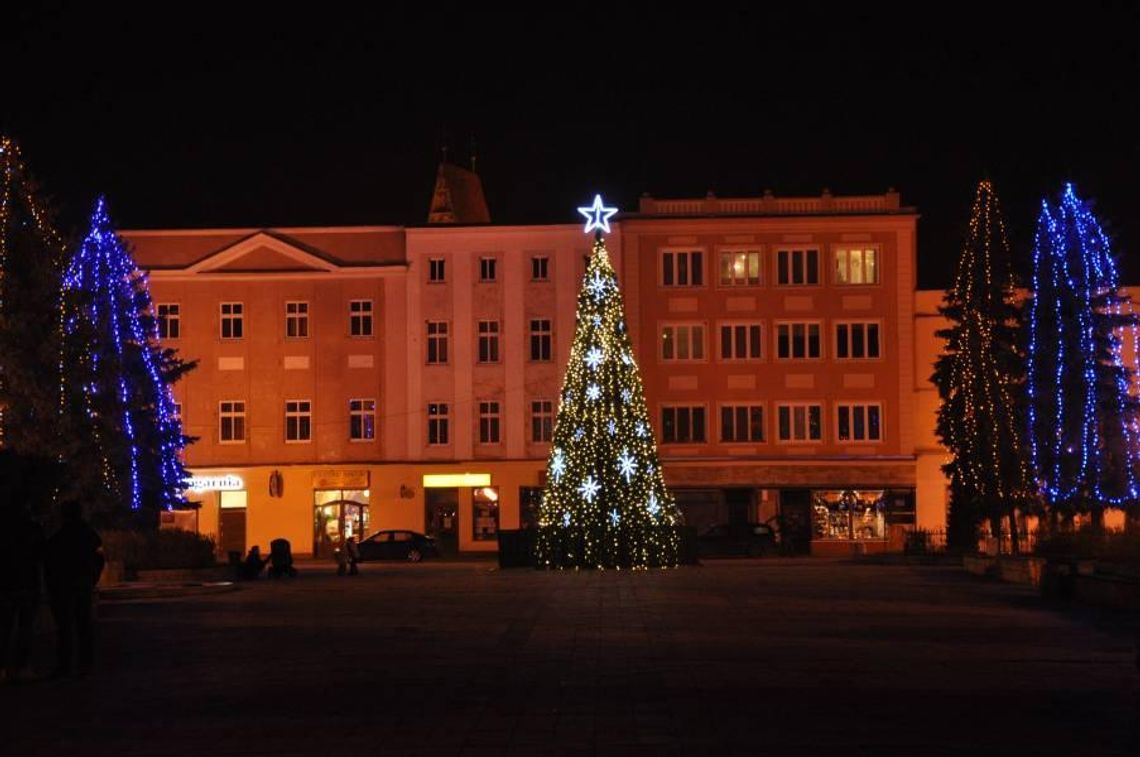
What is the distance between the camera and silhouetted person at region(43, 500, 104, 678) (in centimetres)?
1714

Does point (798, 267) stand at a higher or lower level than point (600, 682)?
higher

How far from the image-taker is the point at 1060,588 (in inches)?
1240

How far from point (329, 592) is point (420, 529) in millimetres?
31318

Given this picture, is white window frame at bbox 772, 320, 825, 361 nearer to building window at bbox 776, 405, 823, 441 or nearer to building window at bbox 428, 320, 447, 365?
building window at bbox 776, 405, 823, 441

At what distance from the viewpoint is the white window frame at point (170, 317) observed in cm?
6769

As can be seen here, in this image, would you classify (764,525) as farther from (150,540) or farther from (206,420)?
(150,540)

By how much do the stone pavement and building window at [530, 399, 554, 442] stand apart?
122 ft

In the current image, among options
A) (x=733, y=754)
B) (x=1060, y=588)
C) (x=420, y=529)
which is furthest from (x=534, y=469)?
(x=733, y=754)

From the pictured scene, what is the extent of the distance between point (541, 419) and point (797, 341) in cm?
993

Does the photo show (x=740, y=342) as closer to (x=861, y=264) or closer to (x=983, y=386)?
(x=861, y=264)

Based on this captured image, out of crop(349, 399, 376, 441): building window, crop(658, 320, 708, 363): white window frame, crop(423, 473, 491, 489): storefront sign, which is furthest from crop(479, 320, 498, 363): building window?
crop(658, 320, 708, 363): white window frame

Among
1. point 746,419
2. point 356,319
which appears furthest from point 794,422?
point 356,319

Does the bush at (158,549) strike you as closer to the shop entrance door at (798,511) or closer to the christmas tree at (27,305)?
the christmas tree at (27,305)

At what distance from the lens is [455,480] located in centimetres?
6794
